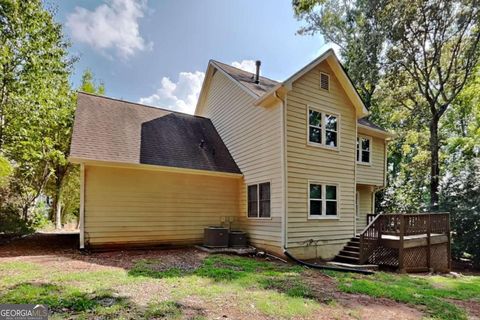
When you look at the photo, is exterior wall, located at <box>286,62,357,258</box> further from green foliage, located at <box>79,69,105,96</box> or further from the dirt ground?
green foliage, located at <box>79,69,105,96</box>

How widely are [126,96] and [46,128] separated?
951 centimetres

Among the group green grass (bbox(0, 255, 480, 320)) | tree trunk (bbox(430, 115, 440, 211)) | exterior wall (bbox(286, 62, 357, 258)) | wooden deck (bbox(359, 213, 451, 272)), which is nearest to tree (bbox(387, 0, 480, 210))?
tree trunk (bbox(430, 115, 440, 211))

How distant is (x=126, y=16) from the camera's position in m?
11.7

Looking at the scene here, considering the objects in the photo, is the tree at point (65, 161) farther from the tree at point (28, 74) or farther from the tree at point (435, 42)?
the tree at point (435, 42)

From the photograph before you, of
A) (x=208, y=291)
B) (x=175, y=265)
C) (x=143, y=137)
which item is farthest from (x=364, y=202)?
(x=208, y=291)

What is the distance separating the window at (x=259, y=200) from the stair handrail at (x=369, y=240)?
10.7ft

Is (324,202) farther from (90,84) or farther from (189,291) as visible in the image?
(90,84)

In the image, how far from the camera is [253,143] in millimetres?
10945

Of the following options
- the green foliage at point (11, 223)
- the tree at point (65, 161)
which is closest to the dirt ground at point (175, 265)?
the green foliage at point (11, 223)

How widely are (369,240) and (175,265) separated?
258 inches

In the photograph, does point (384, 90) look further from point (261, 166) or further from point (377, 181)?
point (261, 166)

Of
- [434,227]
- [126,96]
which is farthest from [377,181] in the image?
[126,96]

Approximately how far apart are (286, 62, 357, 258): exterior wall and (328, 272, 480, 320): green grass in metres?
2.17

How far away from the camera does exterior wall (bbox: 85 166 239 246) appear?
911 cm
